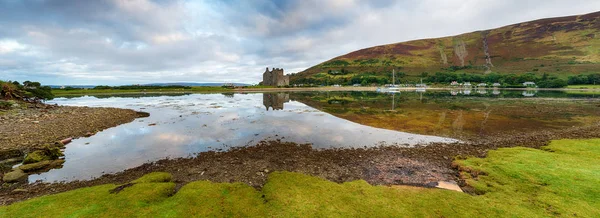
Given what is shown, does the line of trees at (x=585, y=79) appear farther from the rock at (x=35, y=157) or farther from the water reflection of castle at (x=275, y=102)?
the rock at (x=35, y=157)

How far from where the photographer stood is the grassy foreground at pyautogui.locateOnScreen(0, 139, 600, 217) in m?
7.41

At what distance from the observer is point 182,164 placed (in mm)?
13609

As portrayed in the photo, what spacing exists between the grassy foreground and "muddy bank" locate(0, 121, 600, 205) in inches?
61.3

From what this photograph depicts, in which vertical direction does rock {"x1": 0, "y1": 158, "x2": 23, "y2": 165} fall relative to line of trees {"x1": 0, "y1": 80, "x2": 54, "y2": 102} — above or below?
below

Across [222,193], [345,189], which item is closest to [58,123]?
[222,193]

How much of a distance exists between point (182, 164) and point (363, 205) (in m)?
10.7

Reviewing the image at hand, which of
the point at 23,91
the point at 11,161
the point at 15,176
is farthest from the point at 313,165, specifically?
the point at 23,91

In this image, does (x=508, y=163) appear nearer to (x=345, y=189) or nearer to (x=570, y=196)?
(x=570, y=196)

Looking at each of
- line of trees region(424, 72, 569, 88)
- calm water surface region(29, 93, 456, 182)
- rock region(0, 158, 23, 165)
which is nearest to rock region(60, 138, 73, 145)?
calm water surface region(29, 93, 456, 182)

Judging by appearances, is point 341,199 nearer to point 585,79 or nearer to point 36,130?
point 36,130

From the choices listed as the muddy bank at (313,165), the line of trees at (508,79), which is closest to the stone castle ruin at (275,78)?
the line of trees at (508,79)

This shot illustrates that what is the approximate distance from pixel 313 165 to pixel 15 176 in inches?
583

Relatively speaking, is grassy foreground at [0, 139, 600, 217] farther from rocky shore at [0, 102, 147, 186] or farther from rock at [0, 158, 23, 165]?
rock at [0, 158, 23, 165]

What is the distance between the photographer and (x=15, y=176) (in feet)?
37.0
